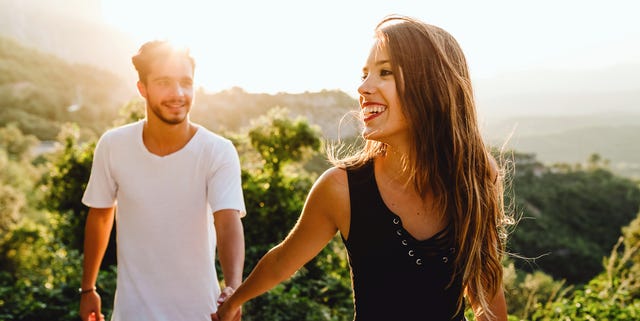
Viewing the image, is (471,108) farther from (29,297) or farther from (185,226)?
(29,297)

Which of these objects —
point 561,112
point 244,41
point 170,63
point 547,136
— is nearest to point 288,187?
point 244,41

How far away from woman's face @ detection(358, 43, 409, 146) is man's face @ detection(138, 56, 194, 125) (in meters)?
0.97

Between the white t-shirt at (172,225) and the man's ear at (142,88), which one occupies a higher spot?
the man's ear at (142,88)

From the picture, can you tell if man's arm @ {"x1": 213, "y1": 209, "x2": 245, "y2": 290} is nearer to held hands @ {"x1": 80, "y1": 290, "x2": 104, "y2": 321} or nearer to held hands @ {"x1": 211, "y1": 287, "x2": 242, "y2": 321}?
held hands @ {"x1": 211, "y1": 287, "x2": 242, "y2": 321}

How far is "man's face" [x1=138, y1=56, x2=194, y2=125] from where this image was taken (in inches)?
87.7

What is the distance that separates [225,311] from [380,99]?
0.99m

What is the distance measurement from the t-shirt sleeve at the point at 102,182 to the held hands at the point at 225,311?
0.70 meters

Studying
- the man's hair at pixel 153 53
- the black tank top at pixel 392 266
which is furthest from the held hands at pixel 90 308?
the black tank top at pixel 392 266

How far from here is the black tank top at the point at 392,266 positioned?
1.54 meters

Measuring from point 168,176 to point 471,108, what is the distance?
120 centimetres

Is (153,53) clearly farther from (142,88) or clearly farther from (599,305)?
(599,305)

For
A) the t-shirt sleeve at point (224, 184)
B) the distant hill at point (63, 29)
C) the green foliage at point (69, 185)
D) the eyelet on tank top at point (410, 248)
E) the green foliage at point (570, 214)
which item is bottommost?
the green foliage at point (570, 214)

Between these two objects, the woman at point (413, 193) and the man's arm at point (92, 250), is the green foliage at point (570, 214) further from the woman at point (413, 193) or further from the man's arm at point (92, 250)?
the woman at point (413, 193)

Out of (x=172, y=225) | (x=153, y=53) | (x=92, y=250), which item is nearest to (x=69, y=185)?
(x=92, y=250)
